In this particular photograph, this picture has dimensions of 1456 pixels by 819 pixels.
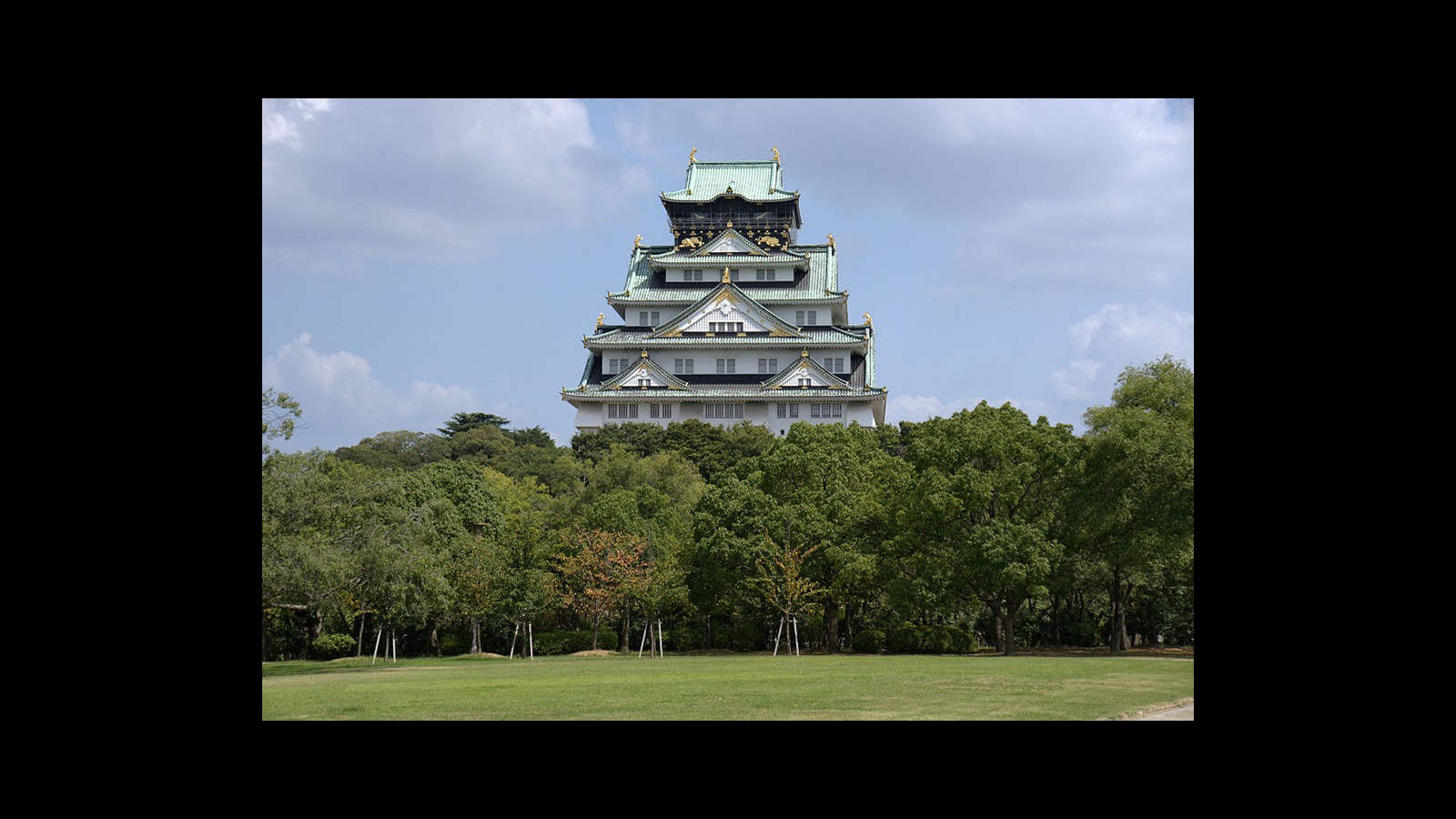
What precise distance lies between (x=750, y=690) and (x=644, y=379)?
31.4 metres

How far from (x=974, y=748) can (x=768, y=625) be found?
1717 centimetres

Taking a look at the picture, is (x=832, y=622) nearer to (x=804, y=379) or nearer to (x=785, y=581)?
(x=785, y=581)

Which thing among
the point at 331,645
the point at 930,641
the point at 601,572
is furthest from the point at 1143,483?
the point at 331,645

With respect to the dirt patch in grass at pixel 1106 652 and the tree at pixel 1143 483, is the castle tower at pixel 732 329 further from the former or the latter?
the tree at pixel 1143 483

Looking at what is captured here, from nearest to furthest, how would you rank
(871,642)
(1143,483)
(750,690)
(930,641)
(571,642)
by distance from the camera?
(750,690) → (1143,483) → (930,641) → (871,642) → (571,642)

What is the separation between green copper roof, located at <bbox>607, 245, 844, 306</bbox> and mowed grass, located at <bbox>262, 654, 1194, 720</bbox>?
2988 cm

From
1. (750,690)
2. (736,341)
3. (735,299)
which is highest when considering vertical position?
(735,299)

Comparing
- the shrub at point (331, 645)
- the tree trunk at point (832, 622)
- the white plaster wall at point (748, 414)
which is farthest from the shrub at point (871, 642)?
the white plaster wall at point (748, 414)

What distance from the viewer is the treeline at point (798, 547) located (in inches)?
669

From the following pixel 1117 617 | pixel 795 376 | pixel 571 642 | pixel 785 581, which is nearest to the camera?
pixel 1117 617

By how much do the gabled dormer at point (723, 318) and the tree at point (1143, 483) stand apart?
26.6m

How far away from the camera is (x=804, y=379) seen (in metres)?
43.7
